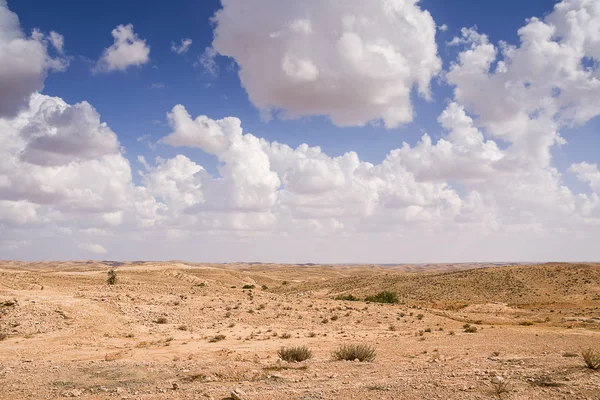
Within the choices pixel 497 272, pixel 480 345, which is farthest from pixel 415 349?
pixel 497 272

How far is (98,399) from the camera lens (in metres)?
9.79

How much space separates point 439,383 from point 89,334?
51.6ft

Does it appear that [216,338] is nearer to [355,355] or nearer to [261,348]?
[261,348]

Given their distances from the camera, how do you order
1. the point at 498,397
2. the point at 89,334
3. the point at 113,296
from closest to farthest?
the point at 498,397
the point at 89,334
the point at 113,296

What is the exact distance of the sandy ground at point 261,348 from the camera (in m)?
10.5

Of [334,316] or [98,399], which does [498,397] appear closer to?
[98,399]

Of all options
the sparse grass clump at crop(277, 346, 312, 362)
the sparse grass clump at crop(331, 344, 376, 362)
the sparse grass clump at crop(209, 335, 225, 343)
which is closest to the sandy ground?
the sparse grass clump at crop(209, 335, 225, 343)

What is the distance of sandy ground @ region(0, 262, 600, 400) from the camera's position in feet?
34.5

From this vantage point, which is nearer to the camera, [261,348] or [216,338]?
[261,348]

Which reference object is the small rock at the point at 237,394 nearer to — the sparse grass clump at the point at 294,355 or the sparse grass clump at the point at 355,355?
the sparse grass clump at the point at 294,355

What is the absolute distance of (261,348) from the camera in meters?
18.2

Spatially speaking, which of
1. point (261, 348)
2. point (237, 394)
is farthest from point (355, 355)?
point (237, 394)

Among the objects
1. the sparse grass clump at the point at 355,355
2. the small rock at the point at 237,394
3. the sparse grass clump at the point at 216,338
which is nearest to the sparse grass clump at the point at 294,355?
the sparse grass clump at the point at 355,355

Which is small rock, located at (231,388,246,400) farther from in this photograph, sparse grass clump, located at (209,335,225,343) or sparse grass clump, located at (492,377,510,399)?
sparse grass clump, located at (209,335,225,343)
